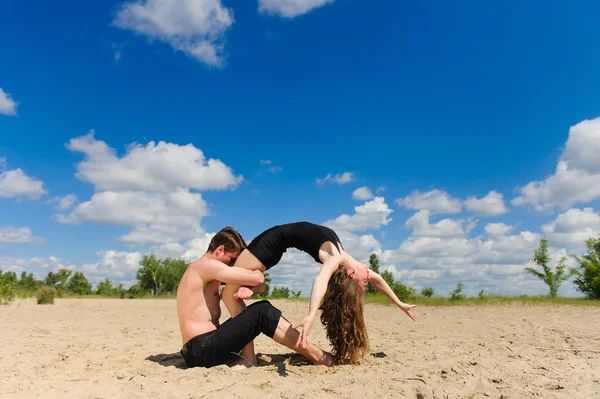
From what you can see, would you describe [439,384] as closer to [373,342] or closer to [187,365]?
[187,365]

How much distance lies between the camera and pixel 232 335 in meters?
4.70

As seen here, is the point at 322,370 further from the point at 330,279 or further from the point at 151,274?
the point at 151,274

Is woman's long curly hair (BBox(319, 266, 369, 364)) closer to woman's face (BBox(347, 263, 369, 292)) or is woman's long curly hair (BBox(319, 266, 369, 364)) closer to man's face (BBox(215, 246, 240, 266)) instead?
woman's face (BBox(347, 263, 369, 292))

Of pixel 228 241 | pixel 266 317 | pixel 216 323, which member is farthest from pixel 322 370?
pixel 228 241

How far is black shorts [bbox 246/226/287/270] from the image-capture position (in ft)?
16.9

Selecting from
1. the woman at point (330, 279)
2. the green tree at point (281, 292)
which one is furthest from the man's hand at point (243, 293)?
the green tree at point (281, 292)

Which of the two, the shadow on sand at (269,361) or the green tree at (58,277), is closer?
the shadow on sand at (269,361)

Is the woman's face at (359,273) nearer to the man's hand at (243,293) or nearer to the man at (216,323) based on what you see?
the man at (216,323)

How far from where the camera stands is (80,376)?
186 inches

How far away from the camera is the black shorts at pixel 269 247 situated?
16.9 ft

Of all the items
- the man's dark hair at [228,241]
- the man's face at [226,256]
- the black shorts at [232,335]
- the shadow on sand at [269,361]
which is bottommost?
the shadow on sand at [269,361]

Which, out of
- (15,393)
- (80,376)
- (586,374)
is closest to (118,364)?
(80,376)

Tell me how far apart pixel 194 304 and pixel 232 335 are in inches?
23.3

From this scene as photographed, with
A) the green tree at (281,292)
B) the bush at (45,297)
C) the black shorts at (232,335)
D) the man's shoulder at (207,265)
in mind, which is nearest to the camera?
the black shorts at (232,335)
